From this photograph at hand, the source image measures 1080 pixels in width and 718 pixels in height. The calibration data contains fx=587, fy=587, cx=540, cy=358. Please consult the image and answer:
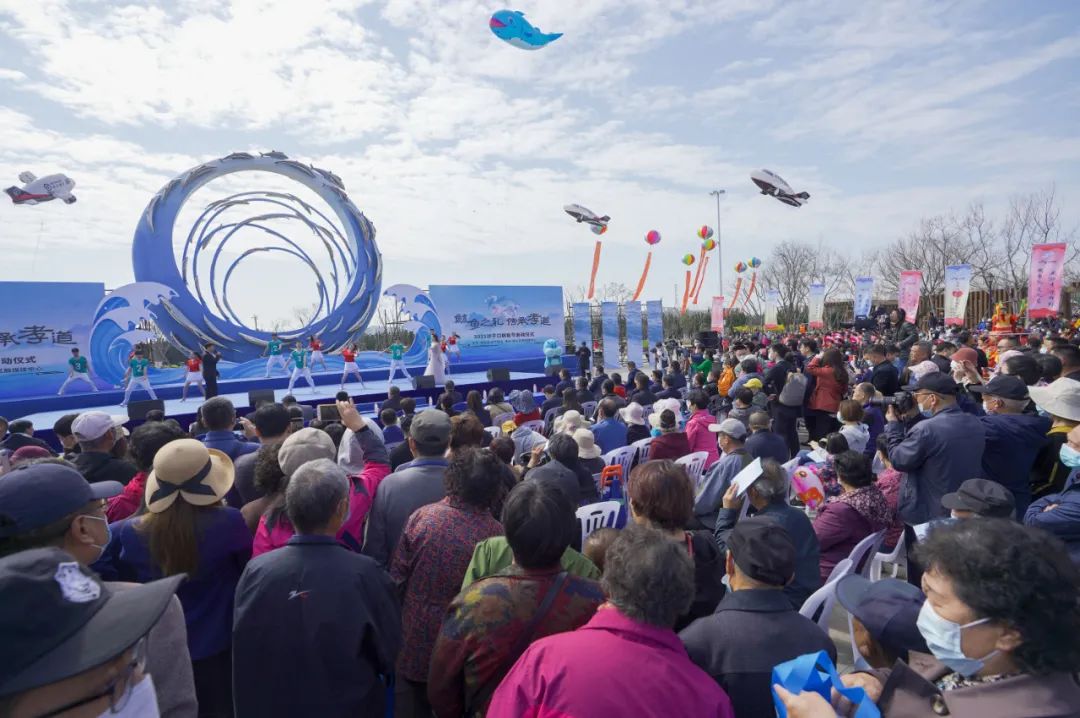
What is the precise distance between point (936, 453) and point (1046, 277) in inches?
444

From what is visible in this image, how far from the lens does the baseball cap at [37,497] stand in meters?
1.63

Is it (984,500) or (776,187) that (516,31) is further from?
(776,187)

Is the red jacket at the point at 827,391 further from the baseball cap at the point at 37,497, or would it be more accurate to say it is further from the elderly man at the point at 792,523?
the baseball cap at the point at 37,497

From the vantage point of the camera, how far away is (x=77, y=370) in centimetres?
1426

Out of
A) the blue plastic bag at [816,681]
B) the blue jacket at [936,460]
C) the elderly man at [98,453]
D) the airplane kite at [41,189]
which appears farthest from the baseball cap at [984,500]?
the airplane kite at [41,189]

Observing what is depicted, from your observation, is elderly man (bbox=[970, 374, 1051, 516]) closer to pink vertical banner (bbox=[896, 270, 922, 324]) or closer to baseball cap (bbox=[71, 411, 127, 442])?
baseball cap (bbox=[71, 411, 127, 442])

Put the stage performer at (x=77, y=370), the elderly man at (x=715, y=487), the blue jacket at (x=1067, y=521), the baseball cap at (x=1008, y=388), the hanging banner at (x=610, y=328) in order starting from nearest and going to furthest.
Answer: the blue jacket at (x=1067, y=521) → the elderly man at (x=715, y=487) → the baseball cap at (x=1008, y=388) → the stage performer at (x=77, y=370) → the hanging banner at (x=610, y=328)

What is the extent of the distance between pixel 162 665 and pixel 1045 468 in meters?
4.54

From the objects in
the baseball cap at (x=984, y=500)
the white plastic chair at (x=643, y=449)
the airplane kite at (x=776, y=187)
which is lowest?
the white plastic chair at (x=643, y=449)

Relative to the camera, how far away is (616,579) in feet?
4.66

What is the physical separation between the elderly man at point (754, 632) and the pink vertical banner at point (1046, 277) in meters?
13.5

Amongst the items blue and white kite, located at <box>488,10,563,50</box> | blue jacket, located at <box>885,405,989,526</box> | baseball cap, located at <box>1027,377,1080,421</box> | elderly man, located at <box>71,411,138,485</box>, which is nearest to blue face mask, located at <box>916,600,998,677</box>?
blue jacket, located at <box>885,405,989,526</box>

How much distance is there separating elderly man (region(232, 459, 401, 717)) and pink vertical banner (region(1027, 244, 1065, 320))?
46.6 ft

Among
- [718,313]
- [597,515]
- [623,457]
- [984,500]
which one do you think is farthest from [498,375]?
[984,500]
